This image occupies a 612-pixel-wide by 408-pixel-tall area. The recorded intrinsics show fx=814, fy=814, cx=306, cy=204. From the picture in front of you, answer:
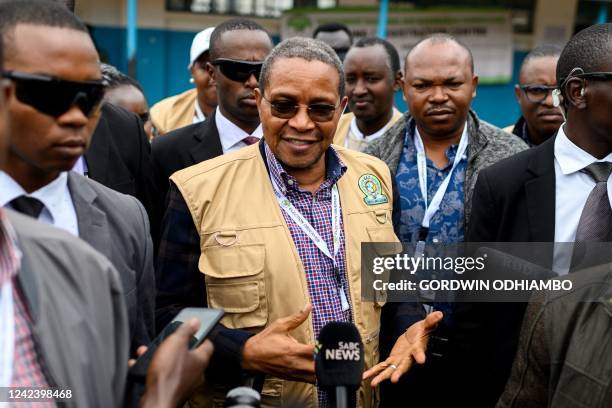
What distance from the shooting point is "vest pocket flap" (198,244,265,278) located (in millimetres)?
3242

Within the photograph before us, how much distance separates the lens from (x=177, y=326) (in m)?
2.40

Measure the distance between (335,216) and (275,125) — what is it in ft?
1.50

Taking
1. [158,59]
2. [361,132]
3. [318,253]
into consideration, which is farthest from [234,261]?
[158,59]

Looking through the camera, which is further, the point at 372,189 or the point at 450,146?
the point at 450,146

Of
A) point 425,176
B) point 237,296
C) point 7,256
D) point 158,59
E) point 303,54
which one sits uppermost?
point 303,54

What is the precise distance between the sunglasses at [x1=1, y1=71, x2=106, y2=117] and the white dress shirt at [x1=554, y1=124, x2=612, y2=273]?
219cm

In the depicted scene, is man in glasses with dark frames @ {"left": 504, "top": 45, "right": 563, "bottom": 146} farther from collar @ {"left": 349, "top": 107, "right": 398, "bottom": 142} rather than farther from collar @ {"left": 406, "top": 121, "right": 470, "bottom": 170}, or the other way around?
collar @ {"left": 406, "top": 121, "right": 470, "bottom": 170}

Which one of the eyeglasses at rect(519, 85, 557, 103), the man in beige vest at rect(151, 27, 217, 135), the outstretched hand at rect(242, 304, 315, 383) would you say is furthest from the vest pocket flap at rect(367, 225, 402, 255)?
the eyeglasses at rect(519, 85, 557, 103)

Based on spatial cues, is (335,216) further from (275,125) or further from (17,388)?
(17,388)

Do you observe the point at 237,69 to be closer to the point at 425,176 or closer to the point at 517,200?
the point at 425,176

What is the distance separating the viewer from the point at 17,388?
185 centimetres

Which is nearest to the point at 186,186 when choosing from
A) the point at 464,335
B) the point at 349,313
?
the point at 349,313

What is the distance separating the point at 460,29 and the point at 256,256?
1284 centimetres

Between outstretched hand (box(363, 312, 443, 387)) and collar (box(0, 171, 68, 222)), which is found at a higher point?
collar (box(0, 171, 68, 222))
